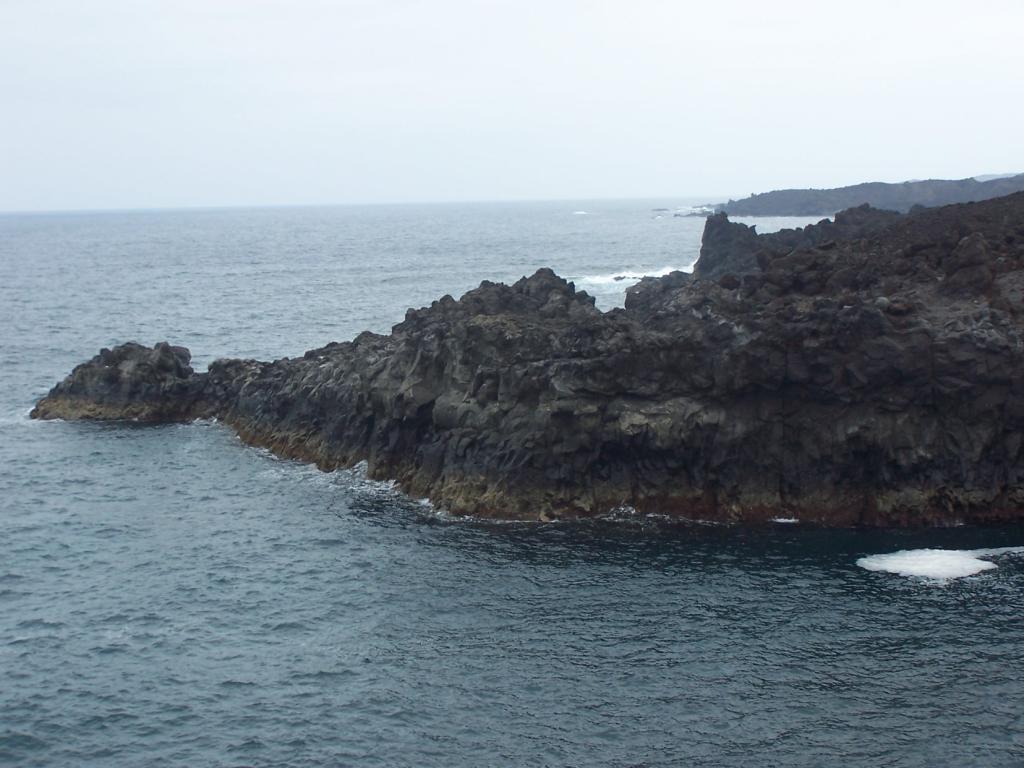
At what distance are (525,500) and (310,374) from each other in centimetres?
2318

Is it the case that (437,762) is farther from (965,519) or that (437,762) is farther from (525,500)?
(965,519)

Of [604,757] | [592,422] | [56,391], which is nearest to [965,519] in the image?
[592,422]

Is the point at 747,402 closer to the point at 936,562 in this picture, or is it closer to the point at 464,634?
the point at 936,562

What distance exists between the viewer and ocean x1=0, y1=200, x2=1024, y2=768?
33.2 meters

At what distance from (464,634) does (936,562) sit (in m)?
21.9

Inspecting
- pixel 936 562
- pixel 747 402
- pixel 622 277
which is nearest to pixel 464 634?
pixel 936 562

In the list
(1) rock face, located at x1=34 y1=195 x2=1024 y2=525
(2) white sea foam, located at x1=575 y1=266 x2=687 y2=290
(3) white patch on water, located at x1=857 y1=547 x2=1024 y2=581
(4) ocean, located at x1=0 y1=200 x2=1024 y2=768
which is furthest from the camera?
(2) white sea foam, located at x1=575 y1=266 x2=687 y2=290

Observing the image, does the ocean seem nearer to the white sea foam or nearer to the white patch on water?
the white patch on water

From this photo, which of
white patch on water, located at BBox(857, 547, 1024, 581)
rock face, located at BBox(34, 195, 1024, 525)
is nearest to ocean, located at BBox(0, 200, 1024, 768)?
white patch on water, located at BBox(857, 547, 1024, 581)

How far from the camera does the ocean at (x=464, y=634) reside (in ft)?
109

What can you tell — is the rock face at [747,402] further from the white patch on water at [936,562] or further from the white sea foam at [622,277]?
the white sea foam at [622,277]

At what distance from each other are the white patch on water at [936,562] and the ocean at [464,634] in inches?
6.3

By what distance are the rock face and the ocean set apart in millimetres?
2546

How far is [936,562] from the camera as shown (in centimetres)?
4578
